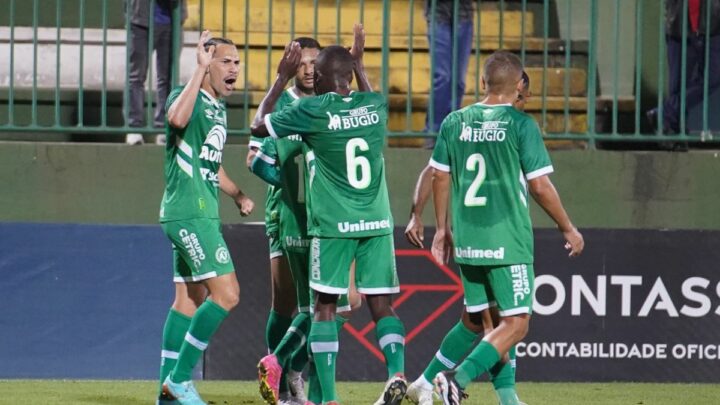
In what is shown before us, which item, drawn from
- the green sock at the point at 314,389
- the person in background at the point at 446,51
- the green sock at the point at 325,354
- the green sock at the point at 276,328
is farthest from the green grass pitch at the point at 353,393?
the person in background at the point at 446,51

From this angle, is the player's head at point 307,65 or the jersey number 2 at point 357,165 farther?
the player's head at point 307,65

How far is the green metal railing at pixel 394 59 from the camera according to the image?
37.2 ft

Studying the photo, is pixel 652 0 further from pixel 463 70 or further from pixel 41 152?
pixel 41 152

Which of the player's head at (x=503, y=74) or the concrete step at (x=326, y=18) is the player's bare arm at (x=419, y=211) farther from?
the concrete step at (x=326, y=18)

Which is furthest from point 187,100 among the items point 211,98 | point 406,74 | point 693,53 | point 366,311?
point 693,53

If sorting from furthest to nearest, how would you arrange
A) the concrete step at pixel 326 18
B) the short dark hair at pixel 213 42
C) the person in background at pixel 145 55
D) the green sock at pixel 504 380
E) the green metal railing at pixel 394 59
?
1. the concrete step at pixel 326 18
2. the person in background at pixel 145 55
3. the green metal railing at pixel 394 59
4. the short dark hair at pixel 213 42
5. the green sock at pixel 504 380

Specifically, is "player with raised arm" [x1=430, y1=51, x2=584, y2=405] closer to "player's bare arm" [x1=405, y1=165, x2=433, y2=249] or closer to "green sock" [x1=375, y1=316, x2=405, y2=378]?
"player's bare arm" [x1=405, y1=165, x2=433, y2=249]

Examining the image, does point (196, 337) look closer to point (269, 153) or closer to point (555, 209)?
point (269, 153)

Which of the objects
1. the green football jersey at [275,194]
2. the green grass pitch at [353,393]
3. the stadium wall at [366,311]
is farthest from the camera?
the stadium wall at [366,311]

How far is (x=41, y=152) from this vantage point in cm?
1120

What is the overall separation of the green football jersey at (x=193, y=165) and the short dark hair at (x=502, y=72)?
161 cm

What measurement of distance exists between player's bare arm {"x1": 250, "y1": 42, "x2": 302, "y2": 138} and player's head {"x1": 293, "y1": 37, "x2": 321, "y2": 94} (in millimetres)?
594

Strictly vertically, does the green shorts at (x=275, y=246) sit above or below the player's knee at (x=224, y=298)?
above

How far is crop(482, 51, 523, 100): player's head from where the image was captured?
26.4ft
